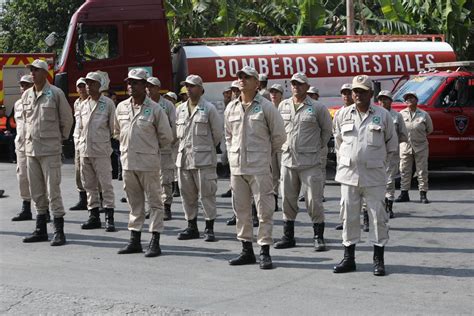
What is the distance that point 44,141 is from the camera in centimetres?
1020

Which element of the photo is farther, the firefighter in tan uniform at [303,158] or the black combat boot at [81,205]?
the black combat boot at [81,205]

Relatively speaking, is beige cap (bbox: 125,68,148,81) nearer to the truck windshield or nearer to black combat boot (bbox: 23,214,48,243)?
black combat boot (bbox: 23,214,48,243)

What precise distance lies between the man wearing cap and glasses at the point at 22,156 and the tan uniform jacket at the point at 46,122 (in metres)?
0.57

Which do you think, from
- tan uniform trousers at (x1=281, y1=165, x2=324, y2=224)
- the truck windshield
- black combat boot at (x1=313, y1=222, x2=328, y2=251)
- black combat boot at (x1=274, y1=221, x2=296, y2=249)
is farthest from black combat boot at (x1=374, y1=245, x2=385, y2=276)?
the truck windshield

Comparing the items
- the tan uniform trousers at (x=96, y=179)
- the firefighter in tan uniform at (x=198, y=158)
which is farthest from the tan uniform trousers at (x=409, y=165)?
the tan uniform trousers at (x=96, y=179)

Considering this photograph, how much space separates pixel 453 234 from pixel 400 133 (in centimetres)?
149

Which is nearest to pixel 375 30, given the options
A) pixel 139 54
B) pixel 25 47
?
pixel 139 54

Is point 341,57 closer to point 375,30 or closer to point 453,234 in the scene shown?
point 375,30

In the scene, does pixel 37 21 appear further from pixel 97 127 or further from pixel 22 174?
pixel 97 127

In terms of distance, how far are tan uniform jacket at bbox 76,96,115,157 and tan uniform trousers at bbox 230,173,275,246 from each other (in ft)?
9.92

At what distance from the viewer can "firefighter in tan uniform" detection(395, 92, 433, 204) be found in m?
13.4

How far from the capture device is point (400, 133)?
1119 cm

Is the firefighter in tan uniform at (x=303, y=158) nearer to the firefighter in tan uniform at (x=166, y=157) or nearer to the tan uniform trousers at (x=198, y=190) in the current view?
the tan uniform trousers at (x=198, y=190)

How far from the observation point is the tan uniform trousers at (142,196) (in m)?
9.34
